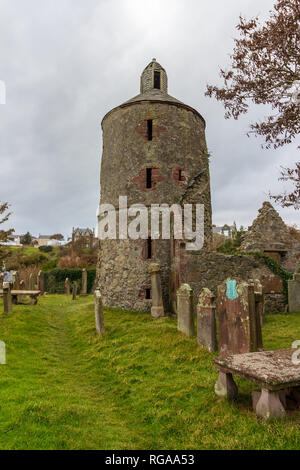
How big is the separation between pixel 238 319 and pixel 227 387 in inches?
63.1

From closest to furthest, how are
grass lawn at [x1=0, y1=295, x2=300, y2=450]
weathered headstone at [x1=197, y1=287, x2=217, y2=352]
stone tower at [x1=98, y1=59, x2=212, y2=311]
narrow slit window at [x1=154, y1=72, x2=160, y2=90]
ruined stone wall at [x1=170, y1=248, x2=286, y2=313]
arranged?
grass lawn at [x1=0, y1=295, x2=300, y2=450]
weathered headstone at [x1=197, y1=287, x2=217, y2=352]
ruined stone wall at [x1=170, y1=248, x2=286, y2=313]
stone tower at [x1=98, y1=59, x2=212, y2=311]
narrow slit window at [x1=154, y1=72, x2=160, y2=90]

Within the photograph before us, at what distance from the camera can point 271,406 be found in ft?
12.4

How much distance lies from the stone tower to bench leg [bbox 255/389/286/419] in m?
9.57

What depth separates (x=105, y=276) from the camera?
1516 cm

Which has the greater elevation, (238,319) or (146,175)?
(146,175)

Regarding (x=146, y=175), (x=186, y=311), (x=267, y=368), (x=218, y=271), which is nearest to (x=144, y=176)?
(x=146, y=175)

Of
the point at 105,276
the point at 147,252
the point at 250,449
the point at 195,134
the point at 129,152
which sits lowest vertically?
the point at 250,449

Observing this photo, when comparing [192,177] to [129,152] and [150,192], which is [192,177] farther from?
[129,152]

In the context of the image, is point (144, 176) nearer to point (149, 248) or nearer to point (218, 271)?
point (149, 248)

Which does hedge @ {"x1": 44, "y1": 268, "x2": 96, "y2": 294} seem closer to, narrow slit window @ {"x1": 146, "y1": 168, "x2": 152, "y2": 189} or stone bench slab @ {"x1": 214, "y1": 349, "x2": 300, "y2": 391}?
narrow slit window @ {"x1": 146, "y1": 168, "x2": 152, "y2": 189}

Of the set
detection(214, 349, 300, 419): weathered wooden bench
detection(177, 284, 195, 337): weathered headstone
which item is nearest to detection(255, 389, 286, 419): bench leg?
detection(214, 349, 300, 419): weathered wooden bench

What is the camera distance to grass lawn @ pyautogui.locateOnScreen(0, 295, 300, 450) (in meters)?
3.71

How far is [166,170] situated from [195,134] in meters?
2.93

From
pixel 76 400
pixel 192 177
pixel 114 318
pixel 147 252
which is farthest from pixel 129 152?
pixel 76 400
